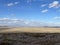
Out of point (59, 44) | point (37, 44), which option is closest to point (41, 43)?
point (37, 44)

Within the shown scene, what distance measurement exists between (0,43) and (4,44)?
0.55 metres

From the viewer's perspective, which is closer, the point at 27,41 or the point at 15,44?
the point at 15,44

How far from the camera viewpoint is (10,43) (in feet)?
68.8

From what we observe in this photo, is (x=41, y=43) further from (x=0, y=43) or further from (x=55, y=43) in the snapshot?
(x=0, y=43)

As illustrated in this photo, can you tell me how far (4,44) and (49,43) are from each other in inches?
206

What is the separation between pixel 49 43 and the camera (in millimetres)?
21453

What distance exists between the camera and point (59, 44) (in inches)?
829

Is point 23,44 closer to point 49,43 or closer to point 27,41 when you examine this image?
point 27,41

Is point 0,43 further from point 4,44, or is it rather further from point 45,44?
point 45,44

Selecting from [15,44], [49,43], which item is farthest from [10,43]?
[49,43]

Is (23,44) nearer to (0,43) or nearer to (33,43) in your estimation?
(33,43)

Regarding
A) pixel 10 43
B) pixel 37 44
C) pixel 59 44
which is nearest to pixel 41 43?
pixel 37 44

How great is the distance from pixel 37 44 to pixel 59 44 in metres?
2.52

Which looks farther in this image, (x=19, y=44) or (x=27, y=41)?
(x=27, y=41)
